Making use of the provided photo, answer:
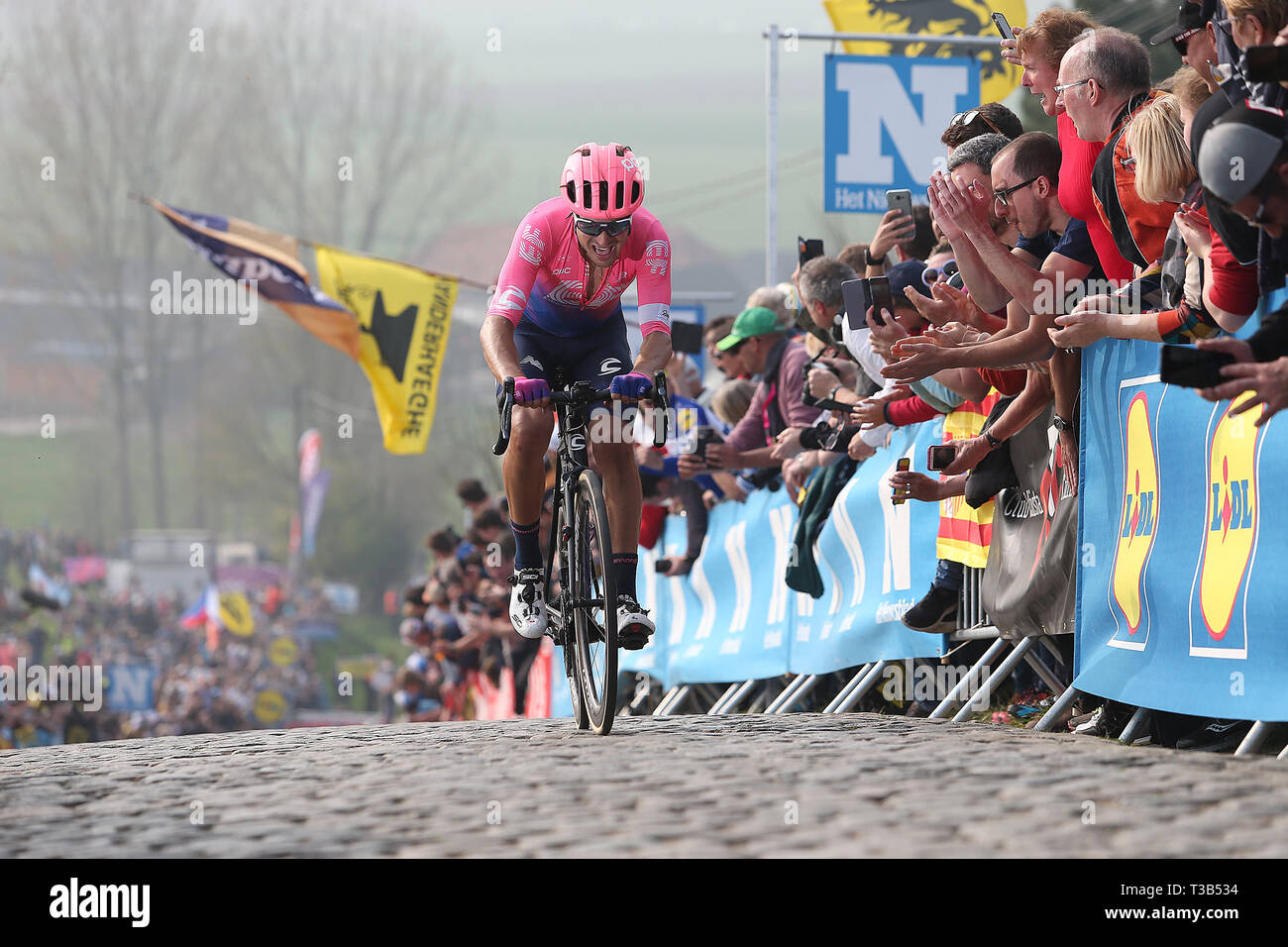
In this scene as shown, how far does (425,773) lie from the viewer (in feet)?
16.8

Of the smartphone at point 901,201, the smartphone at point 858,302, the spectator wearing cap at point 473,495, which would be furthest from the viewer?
the spectator wearing cap at point 473,495

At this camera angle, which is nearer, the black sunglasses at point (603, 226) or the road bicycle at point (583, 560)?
the road bicycle at point (583, 560)

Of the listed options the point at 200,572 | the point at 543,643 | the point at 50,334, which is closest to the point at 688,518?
the point at 543,643

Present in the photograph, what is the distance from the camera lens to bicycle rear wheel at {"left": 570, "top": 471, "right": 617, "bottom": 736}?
19.9ft

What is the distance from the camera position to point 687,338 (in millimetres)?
12406

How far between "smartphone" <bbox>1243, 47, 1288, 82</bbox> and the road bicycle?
98.7 inches

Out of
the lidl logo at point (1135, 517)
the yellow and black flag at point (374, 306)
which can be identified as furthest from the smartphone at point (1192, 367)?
the yellow and black flag at point (374, 306)

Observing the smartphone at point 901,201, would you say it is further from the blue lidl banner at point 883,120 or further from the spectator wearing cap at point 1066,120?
the blue lidl banner at point 883,120

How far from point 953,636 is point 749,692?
135 inches

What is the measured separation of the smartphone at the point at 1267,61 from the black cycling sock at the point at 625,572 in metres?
3.09

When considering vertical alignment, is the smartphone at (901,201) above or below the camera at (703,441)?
above

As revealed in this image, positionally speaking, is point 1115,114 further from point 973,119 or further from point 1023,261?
point 973,119

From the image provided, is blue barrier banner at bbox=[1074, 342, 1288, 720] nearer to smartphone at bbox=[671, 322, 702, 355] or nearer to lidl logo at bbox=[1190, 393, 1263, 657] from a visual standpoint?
lidl logo at bbox=[1190, 393, 1263, 657]

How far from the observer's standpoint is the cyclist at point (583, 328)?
6207 millimetres
